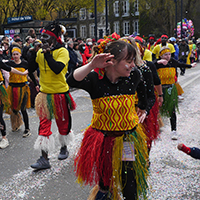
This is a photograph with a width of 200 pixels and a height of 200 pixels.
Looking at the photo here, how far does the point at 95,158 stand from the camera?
2.31 metres

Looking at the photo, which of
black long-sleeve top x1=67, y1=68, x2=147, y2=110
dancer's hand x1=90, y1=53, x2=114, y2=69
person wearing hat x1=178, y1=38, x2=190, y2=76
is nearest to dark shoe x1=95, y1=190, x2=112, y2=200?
black long-sleeve top x1=67, y1=68, x2=147, y2=110

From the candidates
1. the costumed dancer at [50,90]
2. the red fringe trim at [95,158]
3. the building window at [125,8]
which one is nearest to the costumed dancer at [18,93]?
the costumed dancer at [50,90]

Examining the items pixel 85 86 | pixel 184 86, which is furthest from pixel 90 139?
pixel 184 86

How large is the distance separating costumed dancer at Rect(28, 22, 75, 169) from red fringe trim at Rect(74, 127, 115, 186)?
1.43m

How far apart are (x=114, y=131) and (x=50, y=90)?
1.80 metres

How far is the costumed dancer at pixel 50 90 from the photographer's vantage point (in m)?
3.65

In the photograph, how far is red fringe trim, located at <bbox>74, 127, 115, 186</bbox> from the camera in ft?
7.53

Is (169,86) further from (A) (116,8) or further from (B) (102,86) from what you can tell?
(A) (116,8)

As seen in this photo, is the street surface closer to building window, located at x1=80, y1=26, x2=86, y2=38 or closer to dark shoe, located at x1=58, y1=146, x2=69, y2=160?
dark shoe, located at x1=58, y1=146, x2=69, y2=160

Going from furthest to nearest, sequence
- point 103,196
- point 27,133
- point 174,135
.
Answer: point 27,133 < point 174,135 < point 103,196

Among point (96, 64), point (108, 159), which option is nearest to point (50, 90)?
point (108, 159)

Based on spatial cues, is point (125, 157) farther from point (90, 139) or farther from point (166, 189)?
point (166, 189)

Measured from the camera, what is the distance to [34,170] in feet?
12.1

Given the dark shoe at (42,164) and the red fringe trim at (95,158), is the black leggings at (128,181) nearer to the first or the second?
the red fringe trim at (95,158)
